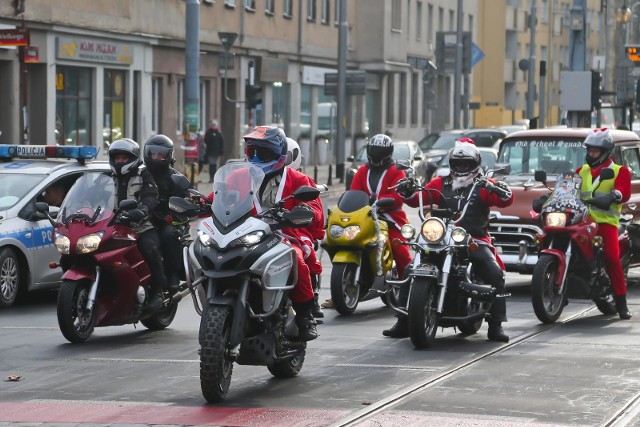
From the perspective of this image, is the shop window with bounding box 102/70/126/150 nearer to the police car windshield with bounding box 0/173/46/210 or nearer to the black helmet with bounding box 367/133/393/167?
the police car windshield with bounding box 0/173/46/210

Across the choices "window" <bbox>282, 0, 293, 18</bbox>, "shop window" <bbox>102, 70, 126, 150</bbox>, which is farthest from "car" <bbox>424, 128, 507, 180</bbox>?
"window" <bbox>282, 0, 293, 18</bbox>

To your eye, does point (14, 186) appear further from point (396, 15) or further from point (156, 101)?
point (396, 15)

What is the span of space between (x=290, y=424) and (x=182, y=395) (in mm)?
1297

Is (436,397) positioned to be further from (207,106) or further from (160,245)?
(207,106)

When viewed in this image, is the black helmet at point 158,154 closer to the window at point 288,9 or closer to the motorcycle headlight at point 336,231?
the motorcycle headlight at point 336,231

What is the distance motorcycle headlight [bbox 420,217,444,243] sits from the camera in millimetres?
12414

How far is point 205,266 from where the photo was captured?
9.72 metres

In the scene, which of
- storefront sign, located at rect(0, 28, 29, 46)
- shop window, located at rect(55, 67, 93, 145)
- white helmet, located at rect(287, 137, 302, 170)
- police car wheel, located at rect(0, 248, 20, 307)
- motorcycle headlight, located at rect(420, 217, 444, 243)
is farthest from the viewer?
shop window, located at rect(55, 67, 93, 145)

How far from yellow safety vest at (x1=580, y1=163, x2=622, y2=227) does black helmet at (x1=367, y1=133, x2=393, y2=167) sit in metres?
1.88

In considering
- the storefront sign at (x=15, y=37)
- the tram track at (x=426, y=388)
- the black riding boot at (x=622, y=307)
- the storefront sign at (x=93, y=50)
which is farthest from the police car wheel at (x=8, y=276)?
the storefront sign at (x=93, y=50)

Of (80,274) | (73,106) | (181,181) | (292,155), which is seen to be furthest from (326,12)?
(292,155)

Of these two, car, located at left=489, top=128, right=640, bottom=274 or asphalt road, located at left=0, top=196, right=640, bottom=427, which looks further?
car, located at left=489, top=128, right=640, bottom=274

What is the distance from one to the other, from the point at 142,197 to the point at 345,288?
2.40 m

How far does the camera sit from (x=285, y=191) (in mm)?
10484
